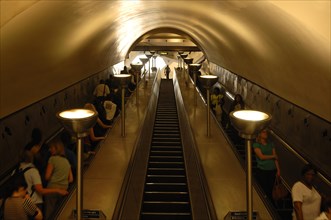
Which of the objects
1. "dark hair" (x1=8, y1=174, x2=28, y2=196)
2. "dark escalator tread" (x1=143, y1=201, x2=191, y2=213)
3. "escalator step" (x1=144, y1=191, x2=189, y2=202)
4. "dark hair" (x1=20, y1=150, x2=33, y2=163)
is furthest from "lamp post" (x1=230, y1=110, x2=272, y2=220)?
"escalator step" (x1=144, y1=191, x2=189, y2=202)

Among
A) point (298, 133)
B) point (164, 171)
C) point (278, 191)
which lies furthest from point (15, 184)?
point (298, 133)

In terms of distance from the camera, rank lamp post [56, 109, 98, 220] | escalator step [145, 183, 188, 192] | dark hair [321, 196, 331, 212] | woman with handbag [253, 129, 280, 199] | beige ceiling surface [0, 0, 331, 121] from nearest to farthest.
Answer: lamp post [56, 109, 98, 220] < beige ceiling surface [0, 0, 331, 121] < dark hair [321, 196, 331, 212] < woman with handbag [253, 129, 280, 199] < escalator step [145, 183, 188, 192]

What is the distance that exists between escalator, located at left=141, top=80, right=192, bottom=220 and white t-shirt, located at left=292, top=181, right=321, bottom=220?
2.08m

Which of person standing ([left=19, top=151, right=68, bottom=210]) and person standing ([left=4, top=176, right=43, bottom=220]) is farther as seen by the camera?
person standing ([left=19, top=151, right=68, bottom=210])

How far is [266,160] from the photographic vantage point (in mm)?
5820

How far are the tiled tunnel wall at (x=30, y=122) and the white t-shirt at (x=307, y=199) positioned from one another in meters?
5.21

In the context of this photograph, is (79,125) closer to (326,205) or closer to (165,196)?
(326,205)

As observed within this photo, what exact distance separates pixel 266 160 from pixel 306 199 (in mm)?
1331

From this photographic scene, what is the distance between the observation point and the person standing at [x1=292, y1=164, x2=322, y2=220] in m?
4.50

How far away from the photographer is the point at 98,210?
5.13 meters

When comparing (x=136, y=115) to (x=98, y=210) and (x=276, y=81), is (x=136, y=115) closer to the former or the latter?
(x=276, y=81)

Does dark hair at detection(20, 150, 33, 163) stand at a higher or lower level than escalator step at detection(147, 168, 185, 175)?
higher

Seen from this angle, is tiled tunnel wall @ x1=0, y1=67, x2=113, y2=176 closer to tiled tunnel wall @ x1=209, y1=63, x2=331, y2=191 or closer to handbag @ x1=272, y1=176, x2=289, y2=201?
handbag @ x1=272, y1=176, x2=289, y2=201

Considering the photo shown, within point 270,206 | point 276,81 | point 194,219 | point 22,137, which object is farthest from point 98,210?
point 276,81
